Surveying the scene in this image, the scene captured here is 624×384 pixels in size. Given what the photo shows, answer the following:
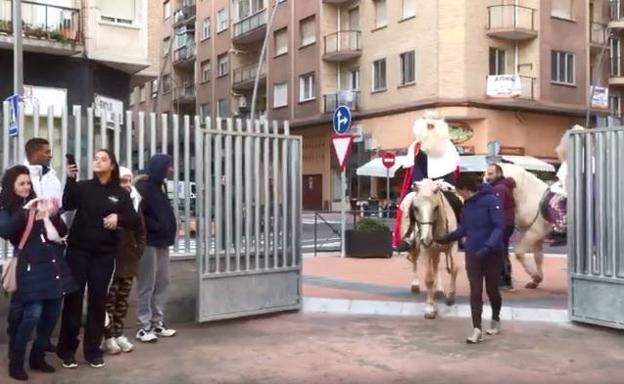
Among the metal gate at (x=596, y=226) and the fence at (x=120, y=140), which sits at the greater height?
the fence at (x=120, y=140)

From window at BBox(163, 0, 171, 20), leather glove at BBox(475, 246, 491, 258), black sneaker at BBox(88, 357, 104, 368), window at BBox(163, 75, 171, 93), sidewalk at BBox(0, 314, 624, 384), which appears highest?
window at BBox(163, 0, 171, 20)

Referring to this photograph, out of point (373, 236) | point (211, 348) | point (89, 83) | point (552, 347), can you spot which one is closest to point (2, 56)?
point (89, 83)

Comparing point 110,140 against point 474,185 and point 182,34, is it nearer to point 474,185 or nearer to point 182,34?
point 474,185

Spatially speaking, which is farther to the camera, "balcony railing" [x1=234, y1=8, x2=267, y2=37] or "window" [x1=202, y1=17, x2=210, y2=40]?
"window" [x1=202, y1=17, x2=210, y2=40]

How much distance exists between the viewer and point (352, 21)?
42719 millimetres

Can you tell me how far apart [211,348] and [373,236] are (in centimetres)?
906

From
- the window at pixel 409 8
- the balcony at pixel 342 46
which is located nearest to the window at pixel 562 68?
the window at pixel 409 8

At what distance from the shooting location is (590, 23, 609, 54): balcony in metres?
40.8

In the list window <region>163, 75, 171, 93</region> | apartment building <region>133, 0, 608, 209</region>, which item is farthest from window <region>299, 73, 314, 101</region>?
window <region>163, 75, 171, 93</region>

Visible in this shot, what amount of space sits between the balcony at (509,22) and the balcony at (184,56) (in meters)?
30.8

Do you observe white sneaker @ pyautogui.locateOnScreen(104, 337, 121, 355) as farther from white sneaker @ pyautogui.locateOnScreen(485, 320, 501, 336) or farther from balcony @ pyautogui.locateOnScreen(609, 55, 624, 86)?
balcony @ pyautogui.locateOnScreen(609, 55, 624, 86)

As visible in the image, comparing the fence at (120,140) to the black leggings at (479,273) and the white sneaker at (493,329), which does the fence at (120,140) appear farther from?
the white sneaker at (493,329)

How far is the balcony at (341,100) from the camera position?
41250mm

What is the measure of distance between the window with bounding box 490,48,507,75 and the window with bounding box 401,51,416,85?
361cm
